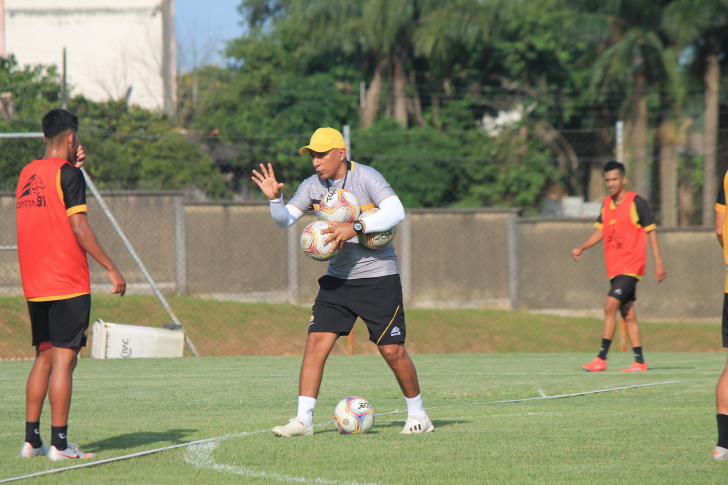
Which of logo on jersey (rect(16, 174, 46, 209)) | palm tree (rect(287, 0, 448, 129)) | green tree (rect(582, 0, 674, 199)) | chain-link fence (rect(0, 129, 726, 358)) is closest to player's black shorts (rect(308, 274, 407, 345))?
logo on jersey (rect(16, 174, 46, 209))

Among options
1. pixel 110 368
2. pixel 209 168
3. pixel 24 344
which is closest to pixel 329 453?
pixel 110 368

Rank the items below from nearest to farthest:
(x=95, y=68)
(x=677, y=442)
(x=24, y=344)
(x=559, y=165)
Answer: (x=677, y=442) < (x=24, y=344) < (x=559, y=165) < (x=95, y=68)

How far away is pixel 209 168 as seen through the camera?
1916 cm

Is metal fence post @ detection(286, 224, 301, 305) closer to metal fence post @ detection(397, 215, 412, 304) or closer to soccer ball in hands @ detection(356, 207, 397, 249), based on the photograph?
metal fence post @ detection(397, 215, 412, 304)

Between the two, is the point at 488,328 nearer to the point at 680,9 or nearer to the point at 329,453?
the point at 329,453

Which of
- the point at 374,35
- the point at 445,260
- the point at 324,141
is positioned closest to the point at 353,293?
the point at 324,141

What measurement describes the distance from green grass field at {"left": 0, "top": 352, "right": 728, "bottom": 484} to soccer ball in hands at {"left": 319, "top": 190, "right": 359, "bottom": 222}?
4.65 feet

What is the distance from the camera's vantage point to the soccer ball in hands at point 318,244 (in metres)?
4.92

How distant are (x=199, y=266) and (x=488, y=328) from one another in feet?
18.8

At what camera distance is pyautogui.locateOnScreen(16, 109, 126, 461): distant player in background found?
428 centimetres

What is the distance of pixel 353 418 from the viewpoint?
5.11 metres

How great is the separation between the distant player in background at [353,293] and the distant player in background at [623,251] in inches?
183

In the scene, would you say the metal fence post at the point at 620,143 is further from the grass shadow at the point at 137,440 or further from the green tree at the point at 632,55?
the grass shadow at the point at 137,440

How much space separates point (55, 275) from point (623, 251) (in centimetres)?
691
